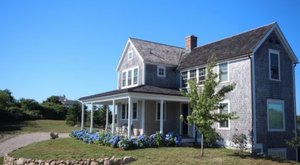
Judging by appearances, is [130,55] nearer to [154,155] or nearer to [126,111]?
[126,111]

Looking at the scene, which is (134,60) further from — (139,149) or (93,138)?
(139,149)

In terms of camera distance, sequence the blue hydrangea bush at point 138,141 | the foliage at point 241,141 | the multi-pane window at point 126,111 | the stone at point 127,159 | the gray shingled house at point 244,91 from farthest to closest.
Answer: the multi-pane window at point 126,111 < the gray shingled house at point 244,91 < the foliage at point 241,141 < the blue hydrangea bush at point 138,141 < the stone at point 127,159

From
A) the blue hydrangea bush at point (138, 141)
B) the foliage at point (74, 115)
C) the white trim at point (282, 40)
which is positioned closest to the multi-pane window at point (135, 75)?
the blue hydrangea bush at point (138, 141)

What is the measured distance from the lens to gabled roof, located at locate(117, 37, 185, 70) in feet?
81.2

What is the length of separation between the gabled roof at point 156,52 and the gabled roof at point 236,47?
157 cm

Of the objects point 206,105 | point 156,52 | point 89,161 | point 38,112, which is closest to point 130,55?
point 156,52

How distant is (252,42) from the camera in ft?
62.0

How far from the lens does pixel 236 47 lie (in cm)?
1984

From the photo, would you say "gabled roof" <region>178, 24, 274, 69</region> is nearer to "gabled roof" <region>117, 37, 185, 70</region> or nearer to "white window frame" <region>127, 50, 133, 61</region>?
"gabled roof" <region>117, 37, 185, 70</region>

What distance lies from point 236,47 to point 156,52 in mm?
8317

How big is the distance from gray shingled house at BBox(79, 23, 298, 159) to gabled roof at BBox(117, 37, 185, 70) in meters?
0.19

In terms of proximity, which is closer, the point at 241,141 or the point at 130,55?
the point at 241,141

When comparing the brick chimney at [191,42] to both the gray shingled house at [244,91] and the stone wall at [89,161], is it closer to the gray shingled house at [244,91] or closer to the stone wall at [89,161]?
the gray shingled house at [244,91]

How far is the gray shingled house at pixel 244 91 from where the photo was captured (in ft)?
59.0
